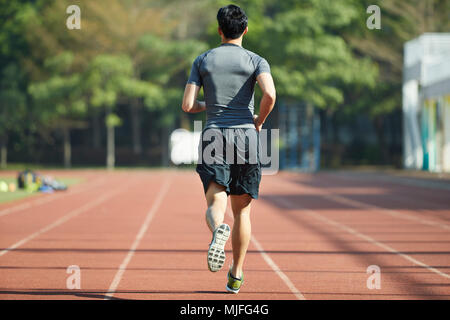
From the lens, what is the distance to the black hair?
17.8 ft

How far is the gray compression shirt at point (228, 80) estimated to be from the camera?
213 inches

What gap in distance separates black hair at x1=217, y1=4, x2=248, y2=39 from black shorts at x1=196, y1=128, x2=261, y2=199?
0.73 metres

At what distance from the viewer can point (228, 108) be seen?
17.9 feet

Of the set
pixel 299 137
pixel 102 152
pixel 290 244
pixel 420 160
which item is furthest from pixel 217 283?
pixel 102 152

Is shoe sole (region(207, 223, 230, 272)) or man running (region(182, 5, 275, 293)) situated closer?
shoe sole (region(207, 223, 230, 272))

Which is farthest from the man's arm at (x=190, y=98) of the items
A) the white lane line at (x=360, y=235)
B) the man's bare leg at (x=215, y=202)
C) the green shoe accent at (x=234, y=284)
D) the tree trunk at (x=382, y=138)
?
the tree trunk at (x=382, y=138)

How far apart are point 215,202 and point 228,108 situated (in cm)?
71

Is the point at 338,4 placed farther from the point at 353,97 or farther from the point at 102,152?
the point at 102,152

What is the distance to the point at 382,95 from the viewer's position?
44906 millimetres

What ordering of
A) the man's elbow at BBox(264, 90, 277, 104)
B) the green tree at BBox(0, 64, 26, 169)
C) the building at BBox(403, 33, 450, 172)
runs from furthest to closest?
the green tree at BBox(0, 64, 26, 169) → the building at BBox(403, 33, 450, 172) → the man's elbow at BBox(264, 90, 277, 104)

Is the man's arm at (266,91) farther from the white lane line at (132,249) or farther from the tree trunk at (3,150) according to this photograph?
the tree trunk at (3,150)
